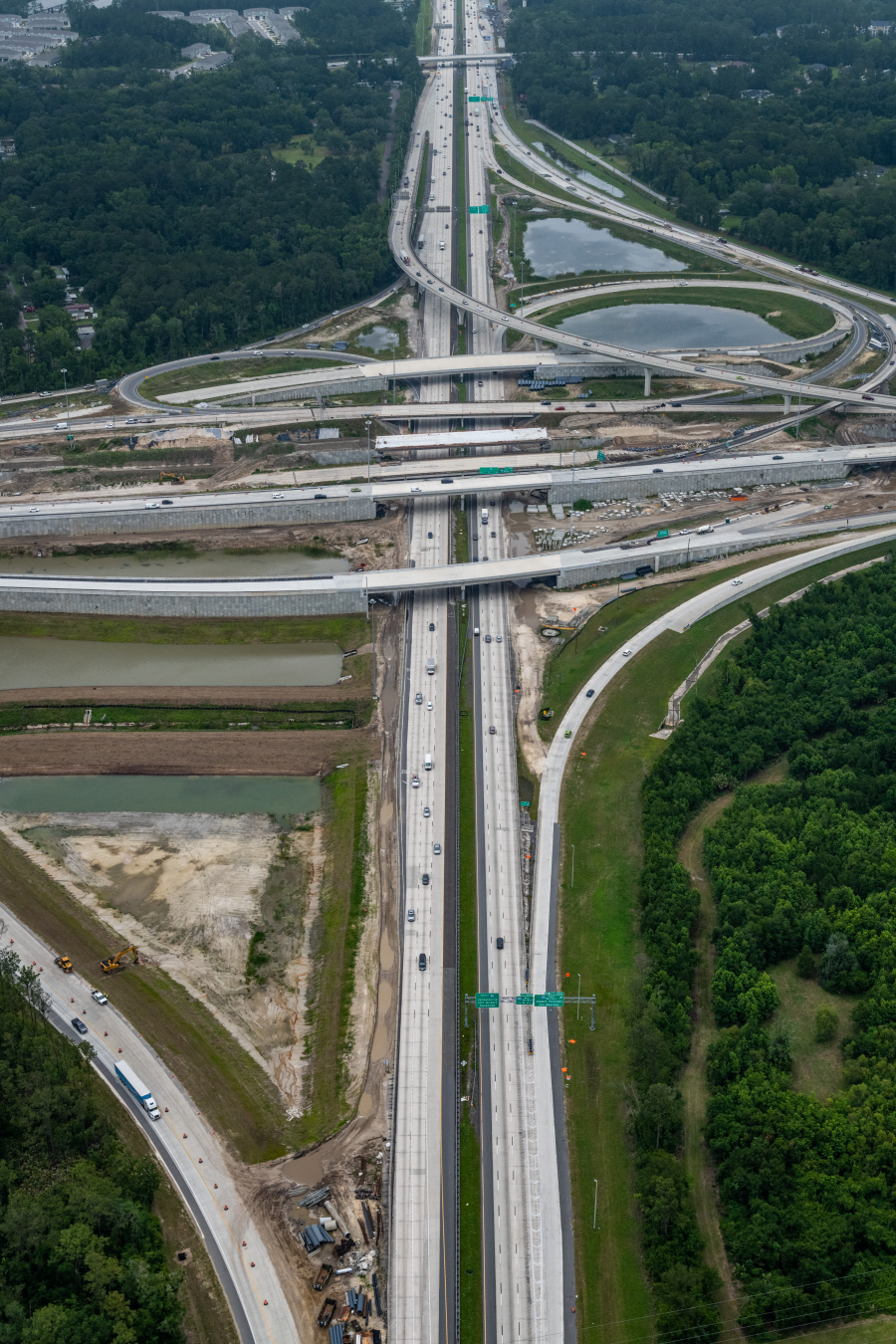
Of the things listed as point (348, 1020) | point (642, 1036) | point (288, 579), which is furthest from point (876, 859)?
point (288, 579)

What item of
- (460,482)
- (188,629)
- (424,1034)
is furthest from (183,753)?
(460,482)

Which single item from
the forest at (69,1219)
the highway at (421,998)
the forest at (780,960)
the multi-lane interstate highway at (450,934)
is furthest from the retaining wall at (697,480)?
the forest at (69,1219)

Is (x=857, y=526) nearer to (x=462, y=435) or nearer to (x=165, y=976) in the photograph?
(x=462, y=435)

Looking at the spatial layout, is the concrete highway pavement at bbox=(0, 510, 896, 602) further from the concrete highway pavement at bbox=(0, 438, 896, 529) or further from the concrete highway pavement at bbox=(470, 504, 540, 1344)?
the concrete highway pavement at bbox=(470, 504, 540, 1344)

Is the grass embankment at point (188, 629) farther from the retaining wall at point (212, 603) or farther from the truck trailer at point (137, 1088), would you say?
the truck trailer at point (137, 1088)

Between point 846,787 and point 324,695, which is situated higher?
point 324,695

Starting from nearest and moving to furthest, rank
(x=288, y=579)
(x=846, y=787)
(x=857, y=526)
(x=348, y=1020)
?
(x=348, y=1020)
(x=846, y=787)
(x=288, y=579)
(x=857, y=526)

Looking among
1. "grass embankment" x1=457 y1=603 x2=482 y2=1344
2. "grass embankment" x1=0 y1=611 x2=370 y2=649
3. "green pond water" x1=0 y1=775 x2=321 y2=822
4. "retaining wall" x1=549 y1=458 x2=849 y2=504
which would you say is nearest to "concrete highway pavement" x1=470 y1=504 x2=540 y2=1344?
"grass embankment" x1=457 y1=603 x2=482 y2=1344

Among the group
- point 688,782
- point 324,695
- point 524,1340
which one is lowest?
point 524,1340

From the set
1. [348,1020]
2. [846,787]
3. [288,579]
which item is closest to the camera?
→ [348,1020]
